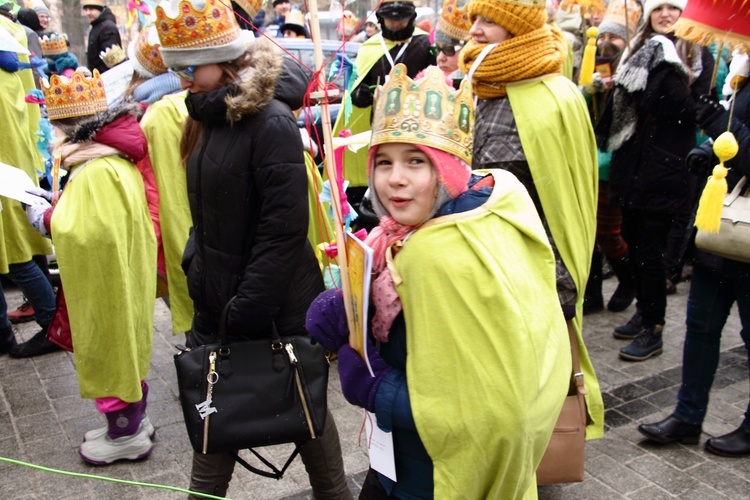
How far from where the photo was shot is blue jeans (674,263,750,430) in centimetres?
373

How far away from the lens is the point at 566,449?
3.13 m

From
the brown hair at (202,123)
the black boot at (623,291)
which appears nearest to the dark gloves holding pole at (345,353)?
the brown hair at (202,123)

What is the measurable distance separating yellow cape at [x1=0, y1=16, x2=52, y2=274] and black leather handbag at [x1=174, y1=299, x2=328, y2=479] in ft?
9.69

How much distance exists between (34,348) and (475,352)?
165 inches

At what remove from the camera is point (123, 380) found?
367 centimetres

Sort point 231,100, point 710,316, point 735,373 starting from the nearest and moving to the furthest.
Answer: point 231,100
point 710,316
point 735,373

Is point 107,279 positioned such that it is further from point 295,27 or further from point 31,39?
point 295,27

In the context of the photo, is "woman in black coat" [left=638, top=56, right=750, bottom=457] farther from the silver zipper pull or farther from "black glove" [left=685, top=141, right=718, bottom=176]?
the silver zipper pull

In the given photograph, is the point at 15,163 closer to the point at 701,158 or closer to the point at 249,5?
the point at 249,5

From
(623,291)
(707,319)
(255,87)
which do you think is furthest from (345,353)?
(623,291)

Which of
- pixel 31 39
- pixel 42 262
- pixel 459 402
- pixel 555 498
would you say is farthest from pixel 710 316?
pixel 31 39

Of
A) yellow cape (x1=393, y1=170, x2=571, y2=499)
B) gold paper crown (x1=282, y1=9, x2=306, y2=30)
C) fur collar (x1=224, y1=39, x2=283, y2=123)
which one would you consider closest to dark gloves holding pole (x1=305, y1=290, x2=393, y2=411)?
yellow cape (x1=393, y1=170, x2=571, y2=499)

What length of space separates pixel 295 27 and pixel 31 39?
398 cm

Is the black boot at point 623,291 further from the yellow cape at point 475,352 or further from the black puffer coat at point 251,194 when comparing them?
the yellow cape at point 475,352
